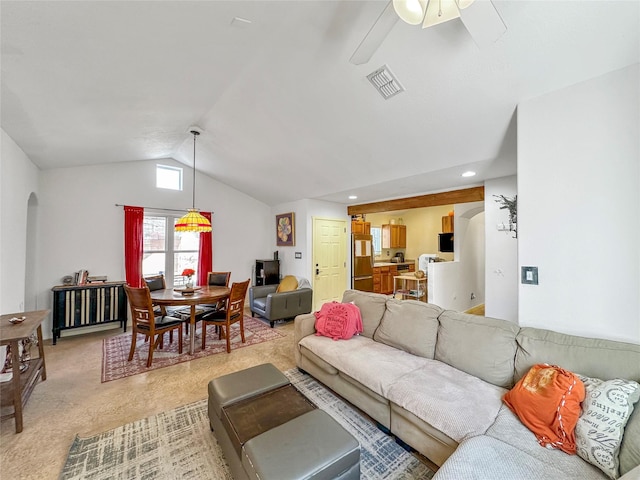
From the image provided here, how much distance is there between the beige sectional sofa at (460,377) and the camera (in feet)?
4.13

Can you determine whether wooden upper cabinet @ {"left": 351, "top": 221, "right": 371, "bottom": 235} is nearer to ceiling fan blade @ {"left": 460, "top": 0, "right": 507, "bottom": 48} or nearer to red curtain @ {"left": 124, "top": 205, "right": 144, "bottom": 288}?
red curtain @ {"left": 124, "top": 205, "right": 144, "bottom": 288}

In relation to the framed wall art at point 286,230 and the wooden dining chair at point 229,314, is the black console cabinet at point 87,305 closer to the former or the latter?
the wooden dining chair at point 229,314

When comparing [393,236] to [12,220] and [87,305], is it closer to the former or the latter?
[87,305]

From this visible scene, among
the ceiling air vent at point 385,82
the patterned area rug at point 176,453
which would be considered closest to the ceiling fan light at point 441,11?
the ceiling air vent at point 385,82

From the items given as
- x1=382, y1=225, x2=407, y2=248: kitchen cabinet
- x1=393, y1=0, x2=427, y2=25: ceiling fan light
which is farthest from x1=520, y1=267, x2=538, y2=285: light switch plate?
x1=382, y1=225, x2=407, y2=248: kitchen cabinet

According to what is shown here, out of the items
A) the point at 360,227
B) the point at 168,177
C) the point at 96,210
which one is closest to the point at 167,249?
the point at 96,210

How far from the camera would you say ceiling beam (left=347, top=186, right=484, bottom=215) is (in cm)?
419

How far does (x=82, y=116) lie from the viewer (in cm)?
268

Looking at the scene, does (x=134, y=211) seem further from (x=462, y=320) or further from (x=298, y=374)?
(x=462, y=320)

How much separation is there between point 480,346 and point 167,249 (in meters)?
5.43

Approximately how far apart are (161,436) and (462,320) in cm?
257

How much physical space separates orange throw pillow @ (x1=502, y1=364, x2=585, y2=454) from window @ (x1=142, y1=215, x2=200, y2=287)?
218 inches

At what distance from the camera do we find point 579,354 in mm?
1669

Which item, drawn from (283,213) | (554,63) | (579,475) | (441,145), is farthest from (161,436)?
(283,213)
